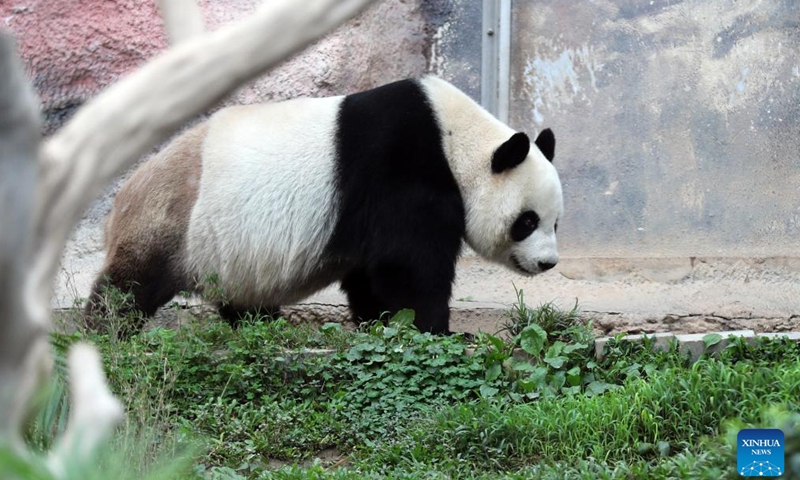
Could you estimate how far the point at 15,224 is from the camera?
6.17 ft

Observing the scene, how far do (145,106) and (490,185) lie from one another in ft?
15.0

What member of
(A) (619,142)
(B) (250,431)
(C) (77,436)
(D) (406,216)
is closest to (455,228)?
(D) (406,216)

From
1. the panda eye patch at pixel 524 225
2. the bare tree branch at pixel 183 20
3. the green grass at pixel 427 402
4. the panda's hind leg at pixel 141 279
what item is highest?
the bare tree branch at pixel 183 20

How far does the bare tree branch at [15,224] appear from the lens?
186 centimetres

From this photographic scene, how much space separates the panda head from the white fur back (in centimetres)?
104

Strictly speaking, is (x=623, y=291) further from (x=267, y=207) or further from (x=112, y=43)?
(x=112, y=43)

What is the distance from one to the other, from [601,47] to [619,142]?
0.88m

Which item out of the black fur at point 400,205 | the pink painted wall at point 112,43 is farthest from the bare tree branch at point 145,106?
the pink painted wall at point 112,43

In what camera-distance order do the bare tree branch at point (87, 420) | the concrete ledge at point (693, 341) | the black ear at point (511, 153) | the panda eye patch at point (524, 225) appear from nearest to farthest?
the bare tree branch at point (87, 420) < the concrete ledge at point (693, 341) < the black ear at point (511, 153) < the panda eye patch at point (524, 225)

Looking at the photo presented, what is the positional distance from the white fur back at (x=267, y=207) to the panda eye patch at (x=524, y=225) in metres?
1.28

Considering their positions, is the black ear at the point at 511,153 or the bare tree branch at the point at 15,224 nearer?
the bare tree branch at the point at 15,224

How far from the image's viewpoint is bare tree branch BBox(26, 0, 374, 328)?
A: 2041 millimetres

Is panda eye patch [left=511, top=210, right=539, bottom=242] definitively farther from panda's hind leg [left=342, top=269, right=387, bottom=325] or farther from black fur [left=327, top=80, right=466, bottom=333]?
panda's hind leg [left=342, top=269, right=387, bottom=325]

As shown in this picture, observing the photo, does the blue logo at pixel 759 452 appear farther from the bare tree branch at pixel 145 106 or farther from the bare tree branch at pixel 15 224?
the bare tree branch at pixel 15 224
